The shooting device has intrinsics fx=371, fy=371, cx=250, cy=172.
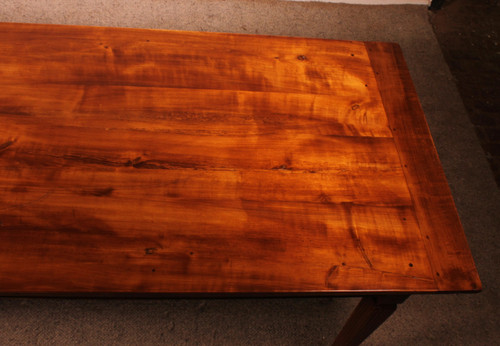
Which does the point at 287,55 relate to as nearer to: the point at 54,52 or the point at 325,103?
the point at 325,103

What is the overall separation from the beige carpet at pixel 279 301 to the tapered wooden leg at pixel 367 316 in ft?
0.56

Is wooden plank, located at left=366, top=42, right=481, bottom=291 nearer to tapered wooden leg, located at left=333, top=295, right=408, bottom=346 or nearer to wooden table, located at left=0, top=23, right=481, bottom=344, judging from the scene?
wooden table, located at left=0, top=23, right=481, bottom=344

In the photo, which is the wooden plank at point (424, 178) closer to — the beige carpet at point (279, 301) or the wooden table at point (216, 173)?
the wooden table at point (216, 173)

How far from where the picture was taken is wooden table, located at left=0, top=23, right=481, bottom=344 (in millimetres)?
717

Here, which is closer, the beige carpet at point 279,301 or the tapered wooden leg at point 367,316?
the tapered wooden leg at point 367,316

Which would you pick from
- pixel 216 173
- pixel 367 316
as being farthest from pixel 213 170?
pixel 367 316

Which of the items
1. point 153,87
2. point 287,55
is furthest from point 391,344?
point 153,87

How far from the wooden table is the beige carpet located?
30 cm

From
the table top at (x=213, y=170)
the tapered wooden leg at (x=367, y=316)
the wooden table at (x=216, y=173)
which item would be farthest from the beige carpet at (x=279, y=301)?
the table top at (x=213, y=170)

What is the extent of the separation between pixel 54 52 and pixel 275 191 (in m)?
0.69

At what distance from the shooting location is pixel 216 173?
0.83m

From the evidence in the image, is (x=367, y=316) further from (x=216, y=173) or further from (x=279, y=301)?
(x=216, y=173)

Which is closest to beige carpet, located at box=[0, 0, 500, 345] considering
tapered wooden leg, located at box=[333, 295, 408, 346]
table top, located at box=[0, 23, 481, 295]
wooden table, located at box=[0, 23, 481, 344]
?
tapered wooden leg, located at box=[333, 295, 408, 346]

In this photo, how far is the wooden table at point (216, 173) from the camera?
72 cm
